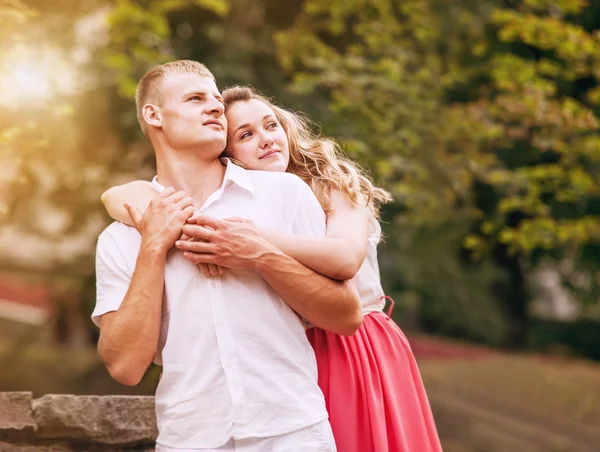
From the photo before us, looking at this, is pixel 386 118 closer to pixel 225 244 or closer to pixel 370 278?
pixel 370 278

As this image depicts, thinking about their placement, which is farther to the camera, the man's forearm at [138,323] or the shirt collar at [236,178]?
the shirt collar at [236,178]

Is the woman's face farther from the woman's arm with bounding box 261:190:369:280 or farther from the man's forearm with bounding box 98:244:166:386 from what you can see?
the man's forearm with bounding box 98:244:166:386

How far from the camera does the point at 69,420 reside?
2.72m

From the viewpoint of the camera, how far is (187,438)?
6.26 feet

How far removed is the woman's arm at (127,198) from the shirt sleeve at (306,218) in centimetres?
46

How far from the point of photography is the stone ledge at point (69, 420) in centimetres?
269

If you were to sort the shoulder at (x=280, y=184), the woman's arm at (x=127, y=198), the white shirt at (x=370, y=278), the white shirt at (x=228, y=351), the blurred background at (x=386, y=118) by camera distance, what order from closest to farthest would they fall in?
the white shirt at (x=228, y=351)
the shoulder at (x=280, y=184)
the woman's arm at (x=127, y=198)
the white shirt at (x=370, y=278)
the blurred background at (x=386, y=118)

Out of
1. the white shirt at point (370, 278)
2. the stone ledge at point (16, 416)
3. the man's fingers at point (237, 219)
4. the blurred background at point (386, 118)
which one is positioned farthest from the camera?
the blurred background at point (386, 118)

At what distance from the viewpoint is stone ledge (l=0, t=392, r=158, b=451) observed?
2.69 meters

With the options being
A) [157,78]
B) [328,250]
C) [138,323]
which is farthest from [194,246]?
[157,78]

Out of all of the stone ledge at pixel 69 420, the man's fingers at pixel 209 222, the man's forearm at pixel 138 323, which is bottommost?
the stone ledge at pixel 69 420

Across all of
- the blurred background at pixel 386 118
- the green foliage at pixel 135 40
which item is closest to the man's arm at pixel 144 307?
the blurred background at pixel 386 118

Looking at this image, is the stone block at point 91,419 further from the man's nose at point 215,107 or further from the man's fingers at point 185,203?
the man's nose at point 215,107

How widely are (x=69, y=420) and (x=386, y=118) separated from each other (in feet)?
13.5
